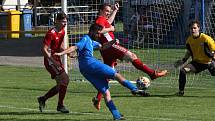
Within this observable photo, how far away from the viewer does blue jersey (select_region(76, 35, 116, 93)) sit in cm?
1159

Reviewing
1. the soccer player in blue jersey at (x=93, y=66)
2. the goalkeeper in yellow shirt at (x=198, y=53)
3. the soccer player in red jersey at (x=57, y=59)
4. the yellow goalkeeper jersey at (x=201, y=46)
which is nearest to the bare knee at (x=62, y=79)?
the soccer player in red jersey at (x=57, y=59)

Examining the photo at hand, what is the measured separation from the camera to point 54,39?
42.4 feet

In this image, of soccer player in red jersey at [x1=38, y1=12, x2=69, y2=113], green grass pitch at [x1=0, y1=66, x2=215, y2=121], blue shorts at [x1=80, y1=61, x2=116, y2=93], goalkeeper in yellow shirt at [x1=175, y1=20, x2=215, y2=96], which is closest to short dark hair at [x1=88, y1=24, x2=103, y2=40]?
blue shorts at [x1=80, y1=61, x2=116, y2=93]

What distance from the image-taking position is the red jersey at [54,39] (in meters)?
12.9

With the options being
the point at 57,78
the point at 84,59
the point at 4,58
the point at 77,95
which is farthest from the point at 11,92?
the point at 4,58

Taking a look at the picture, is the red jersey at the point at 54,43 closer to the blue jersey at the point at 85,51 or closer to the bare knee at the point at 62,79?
the bare knee at the point at 62,79

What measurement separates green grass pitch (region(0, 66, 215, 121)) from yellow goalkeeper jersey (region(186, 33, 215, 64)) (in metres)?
0.83

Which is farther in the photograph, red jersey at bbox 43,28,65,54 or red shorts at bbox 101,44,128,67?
red shorts at bbox 101,44,128,67

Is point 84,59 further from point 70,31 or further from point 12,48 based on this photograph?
point 12,48

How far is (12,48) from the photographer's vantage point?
101 feet

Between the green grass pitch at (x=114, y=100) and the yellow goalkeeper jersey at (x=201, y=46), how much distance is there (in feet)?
2.72

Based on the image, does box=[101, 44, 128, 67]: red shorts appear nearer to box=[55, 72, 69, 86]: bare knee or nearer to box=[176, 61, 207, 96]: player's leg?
box=[55, 72, 69, 86]: bare knee

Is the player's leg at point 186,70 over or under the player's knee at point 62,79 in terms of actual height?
under

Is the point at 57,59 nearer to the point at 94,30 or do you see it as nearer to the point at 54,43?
the point at 54,43
